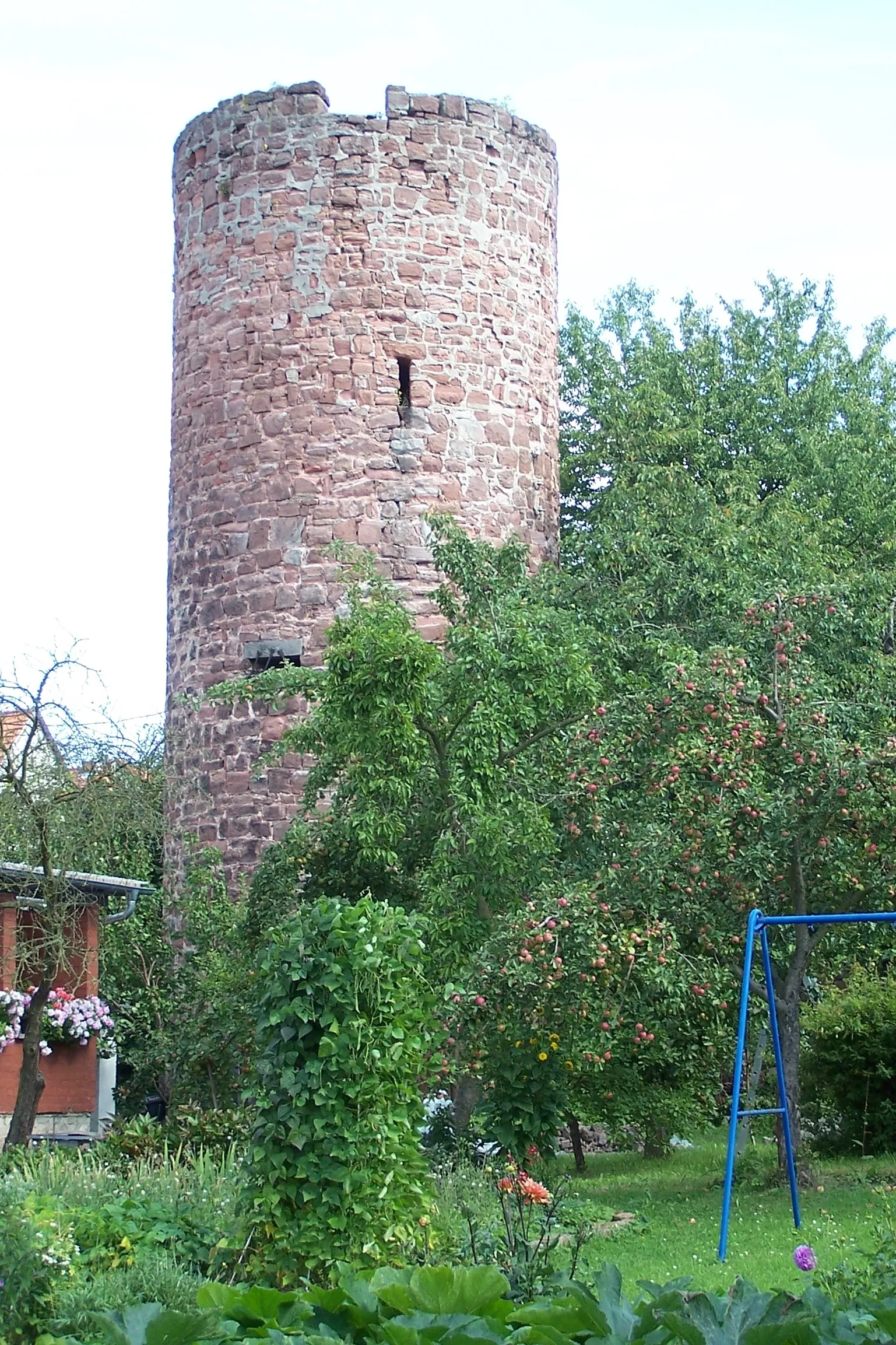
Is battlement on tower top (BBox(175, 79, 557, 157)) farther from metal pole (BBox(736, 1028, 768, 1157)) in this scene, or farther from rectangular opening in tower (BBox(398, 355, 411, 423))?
metal pole (BBox(736, 1028, 768, 1157))

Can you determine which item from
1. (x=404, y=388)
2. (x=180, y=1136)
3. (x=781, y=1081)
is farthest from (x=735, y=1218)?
(x=404, y=388)

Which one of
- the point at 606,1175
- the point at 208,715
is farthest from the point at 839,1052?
the point at 208,715

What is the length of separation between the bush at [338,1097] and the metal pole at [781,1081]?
2.82 meters

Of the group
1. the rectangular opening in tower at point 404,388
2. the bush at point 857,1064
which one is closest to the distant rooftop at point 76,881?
the rectangular opening in tower at point 404,388

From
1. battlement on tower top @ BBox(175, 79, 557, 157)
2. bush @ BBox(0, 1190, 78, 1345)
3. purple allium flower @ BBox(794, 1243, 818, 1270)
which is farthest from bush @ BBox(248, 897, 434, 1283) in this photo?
battlement on tower top @ BBox(175, 79, 557, 157)

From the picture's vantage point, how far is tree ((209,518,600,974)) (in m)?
10.5

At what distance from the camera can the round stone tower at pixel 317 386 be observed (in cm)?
1524

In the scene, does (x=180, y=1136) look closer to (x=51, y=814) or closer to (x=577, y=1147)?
(x=51, y=814)

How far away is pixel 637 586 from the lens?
1333cm

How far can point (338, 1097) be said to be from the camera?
691 centimetres

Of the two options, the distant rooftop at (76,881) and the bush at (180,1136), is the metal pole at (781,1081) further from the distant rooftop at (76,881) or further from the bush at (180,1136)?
the distant rooftop at (76,881)

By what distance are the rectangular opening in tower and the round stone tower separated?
0.9 inches

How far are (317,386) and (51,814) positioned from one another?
5.44 m

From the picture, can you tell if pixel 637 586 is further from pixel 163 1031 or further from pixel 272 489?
pixel 163 1031
